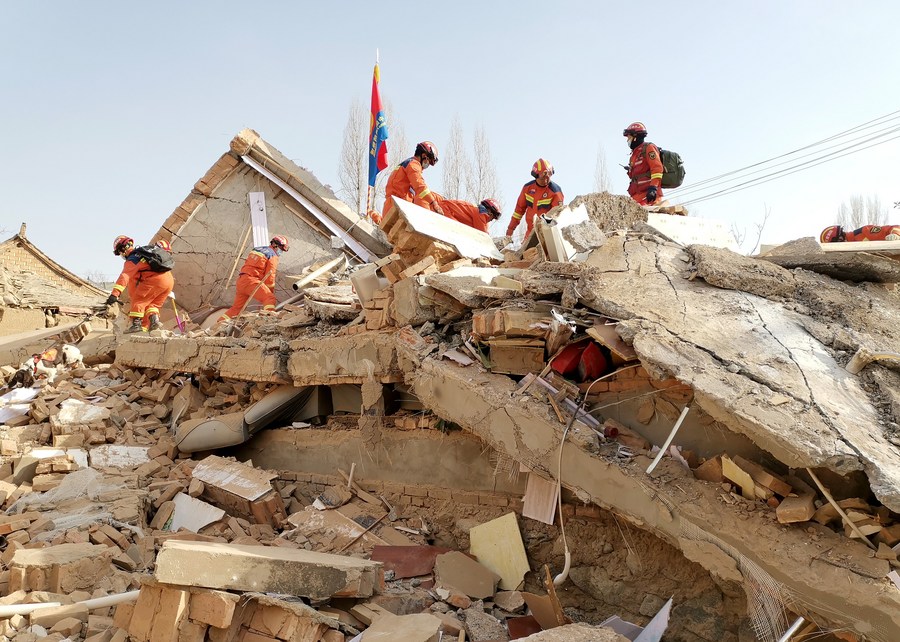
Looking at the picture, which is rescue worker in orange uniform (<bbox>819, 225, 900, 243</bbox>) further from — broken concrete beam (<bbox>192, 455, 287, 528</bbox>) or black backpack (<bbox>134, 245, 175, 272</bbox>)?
black backpack (<bbox>134, 245, 175, 272</bbox>)

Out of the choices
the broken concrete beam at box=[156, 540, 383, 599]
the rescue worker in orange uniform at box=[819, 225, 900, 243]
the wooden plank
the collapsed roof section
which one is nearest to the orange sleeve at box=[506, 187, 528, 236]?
the collapsed roof section

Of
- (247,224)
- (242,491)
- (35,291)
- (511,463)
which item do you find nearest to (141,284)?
(247,224)

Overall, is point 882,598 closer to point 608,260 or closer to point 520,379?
point 520,379

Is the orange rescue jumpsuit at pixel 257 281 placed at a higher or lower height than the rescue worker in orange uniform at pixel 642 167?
lower

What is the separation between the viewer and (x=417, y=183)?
888 cm

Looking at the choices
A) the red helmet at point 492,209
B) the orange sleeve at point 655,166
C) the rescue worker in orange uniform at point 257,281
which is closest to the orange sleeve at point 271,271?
the rescue worker in orange uniform at point 257,281

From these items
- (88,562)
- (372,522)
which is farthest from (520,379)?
(88,562)

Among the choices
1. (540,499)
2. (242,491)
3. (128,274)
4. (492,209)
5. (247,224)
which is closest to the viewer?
(540,499)

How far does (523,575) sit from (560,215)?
3.33 m

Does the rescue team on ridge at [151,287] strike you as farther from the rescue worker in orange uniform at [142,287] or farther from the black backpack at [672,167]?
the black backpack at [672,167]

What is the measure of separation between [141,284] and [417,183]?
416 cm

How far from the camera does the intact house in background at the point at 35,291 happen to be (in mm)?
13203

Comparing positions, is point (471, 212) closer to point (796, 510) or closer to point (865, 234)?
point (865, 234)

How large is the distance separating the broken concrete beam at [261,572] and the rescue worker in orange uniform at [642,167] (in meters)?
6.60
